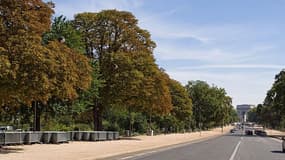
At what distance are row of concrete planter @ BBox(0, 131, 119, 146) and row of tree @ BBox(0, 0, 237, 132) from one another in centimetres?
215

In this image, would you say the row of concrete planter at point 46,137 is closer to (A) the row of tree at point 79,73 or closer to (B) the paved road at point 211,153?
(A) the row of tree at point 79,73

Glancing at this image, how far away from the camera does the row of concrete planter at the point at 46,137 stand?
125 ft

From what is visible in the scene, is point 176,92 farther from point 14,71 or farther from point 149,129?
point 14,71

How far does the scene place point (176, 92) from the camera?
Result: 4392 inches

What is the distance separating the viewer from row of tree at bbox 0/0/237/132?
1187 inches

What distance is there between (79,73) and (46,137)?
27.1 feet

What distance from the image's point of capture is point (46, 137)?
4403 cm

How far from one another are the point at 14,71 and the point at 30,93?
2247mm

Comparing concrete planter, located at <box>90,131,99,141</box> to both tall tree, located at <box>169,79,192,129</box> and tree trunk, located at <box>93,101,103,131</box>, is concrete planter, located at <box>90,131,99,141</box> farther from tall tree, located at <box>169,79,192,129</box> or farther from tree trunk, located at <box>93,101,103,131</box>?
tall tree, located at <box>169,79,192,129</box>

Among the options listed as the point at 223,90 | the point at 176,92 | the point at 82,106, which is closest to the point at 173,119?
the point at 176,92

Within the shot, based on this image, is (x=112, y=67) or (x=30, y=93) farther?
(x=112, y=67)

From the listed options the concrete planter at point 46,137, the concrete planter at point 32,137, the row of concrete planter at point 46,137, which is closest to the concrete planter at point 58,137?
the row of concrete planter at point 46,137

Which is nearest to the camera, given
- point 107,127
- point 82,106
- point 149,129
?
point 82,106

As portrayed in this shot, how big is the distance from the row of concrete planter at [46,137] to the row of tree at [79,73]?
215 cm
